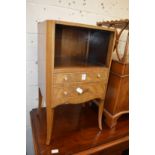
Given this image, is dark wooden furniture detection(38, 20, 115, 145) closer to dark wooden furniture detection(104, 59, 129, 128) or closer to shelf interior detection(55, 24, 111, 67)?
shelf interior detection(55, 24, 111, 67)

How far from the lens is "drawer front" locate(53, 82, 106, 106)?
0.84 meters

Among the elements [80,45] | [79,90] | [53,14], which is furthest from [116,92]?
[53,14]

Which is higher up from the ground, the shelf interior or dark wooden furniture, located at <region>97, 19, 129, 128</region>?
the shelf interior

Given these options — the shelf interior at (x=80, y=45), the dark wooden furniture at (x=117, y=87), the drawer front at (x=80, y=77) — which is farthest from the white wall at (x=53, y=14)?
the drawer front at (x=80, y=77)

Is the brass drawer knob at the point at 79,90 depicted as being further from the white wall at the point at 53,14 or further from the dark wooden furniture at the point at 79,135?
the white wall at the point at 53,14

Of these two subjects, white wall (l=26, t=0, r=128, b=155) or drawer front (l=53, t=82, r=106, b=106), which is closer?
drawer front (l=53, t=82, r=106, b=106)

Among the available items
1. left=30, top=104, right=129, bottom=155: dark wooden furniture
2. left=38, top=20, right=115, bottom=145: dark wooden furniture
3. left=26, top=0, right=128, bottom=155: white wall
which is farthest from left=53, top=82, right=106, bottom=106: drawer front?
left=26, top=0, right=128, bottom=155: white wall

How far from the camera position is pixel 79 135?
99 cm

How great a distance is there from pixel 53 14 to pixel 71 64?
0.49 metres

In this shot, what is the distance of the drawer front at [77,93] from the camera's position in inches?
33.2

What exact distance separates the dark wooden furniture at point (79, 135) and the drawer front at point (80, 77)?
400 mm
